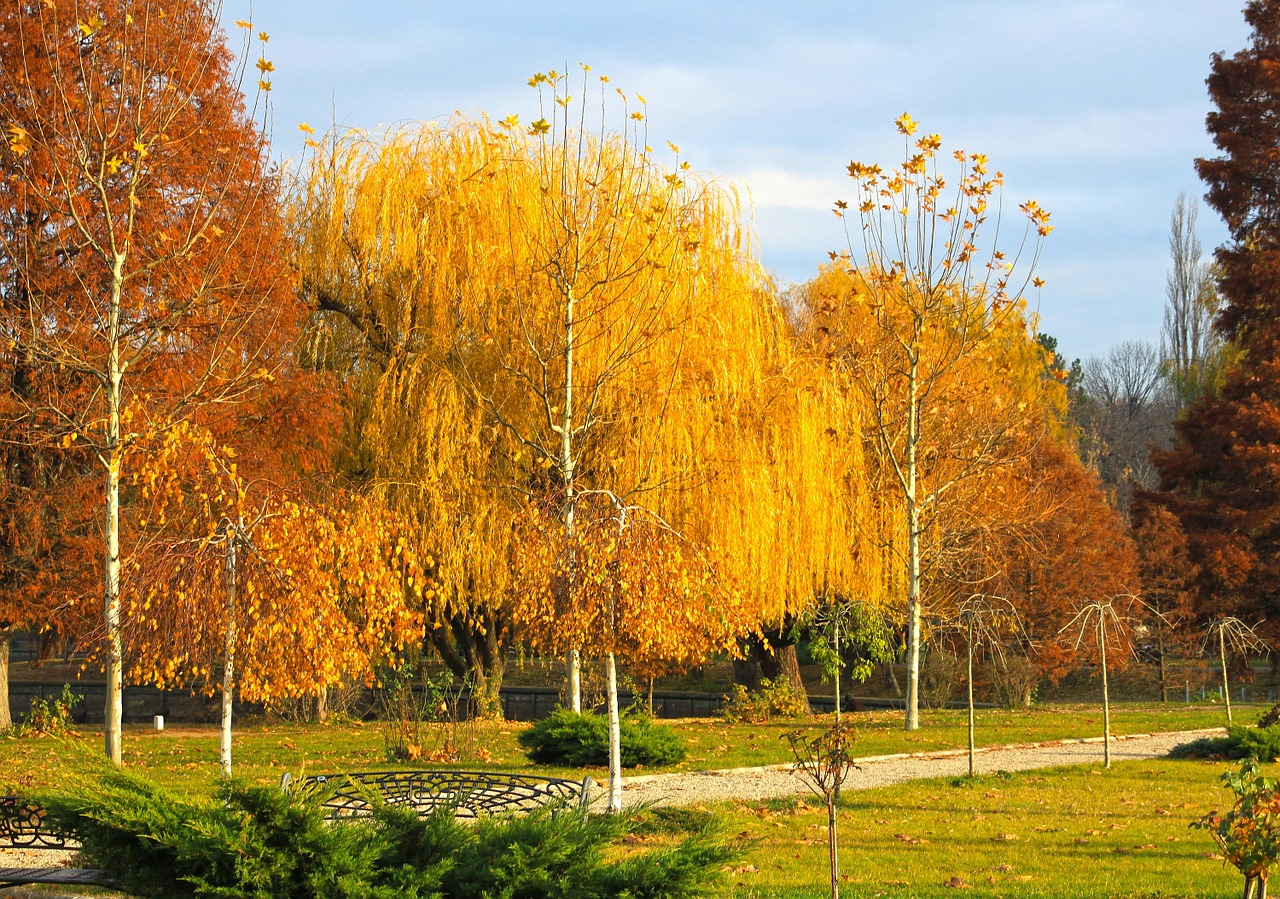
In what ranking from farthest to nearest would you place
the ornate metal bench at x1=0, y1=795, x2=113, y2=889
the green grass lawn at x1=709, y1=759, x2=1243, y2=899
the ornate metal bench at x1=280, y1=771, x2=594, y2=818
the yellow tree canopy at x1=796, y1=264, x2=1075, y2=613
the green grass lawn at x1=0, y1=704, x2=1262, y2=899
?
1. the yellow tree canopy at x1=796, y1=264, x2=1075, y2=613
2. the green grass lawn at x1=0, y1=704, x2=1262, y2=899
3. the green grass lawn at x1=709, y1=759, x2=1243, y2=899
4. the ornate metal bench at x1=280, y1=771, x2=594, y2=818
5. the ornate metal bench at x1=0, y1=795, x2=113, y2=889

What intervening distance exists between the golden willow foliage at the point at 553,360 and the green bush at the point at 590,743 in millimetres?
2976

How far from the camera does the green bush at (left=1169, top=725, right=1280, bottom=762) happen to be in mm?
12844

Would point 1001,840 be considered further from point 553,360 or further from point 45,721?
point 45,721

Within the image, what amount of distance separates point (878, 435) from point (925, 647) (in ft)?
28.3

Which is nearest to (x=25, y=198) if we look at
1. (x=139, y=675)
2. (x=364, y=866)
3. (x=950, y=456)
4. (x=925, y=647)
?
(x=139, y=675)

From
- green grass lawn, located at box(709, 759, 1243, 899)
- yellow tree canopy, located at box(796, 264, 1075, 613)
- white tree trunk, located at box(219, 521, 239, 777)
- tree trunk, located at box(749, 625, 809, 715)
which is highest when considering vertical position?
yellow tree canopy, located at box(796, 264, 1075, 613)

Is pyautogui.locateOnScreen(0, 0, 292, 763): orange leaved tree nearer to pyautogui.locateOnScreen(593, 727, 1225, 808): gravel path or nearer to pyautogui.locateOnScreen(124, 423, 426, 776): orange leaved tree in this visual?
pyautogui.locateOnScreen(124, 423, 426, 776): orange leaved tree

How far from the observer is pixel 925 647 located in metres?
28.5

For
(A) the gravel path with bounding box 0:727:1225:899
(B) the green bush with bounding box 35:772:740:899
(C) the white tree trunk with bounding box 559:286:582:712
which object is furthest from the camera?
(A) the gravel path with bounding box 0:727:1225:899

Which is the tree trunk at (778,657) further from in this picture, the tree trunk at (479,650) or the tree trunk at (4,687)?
the tree trunk at (4,687)

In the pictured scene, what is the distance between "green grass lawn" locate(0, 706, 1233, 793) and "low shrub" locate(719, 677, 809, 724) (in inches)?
23.4

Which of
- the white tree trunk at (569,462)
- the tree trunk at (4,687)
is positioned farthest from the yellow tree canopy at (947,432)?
the tree trunk at (4,687)

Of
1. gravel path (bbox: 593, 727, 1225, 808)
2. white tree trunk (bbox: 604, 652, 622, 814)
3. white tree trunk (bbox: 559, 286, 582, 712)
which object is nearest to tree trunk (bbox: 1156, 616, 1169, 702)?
gravel path (bbox: 593, 727, 1225, 808)

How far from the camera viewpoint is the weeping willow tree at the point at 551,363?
56.9ft
